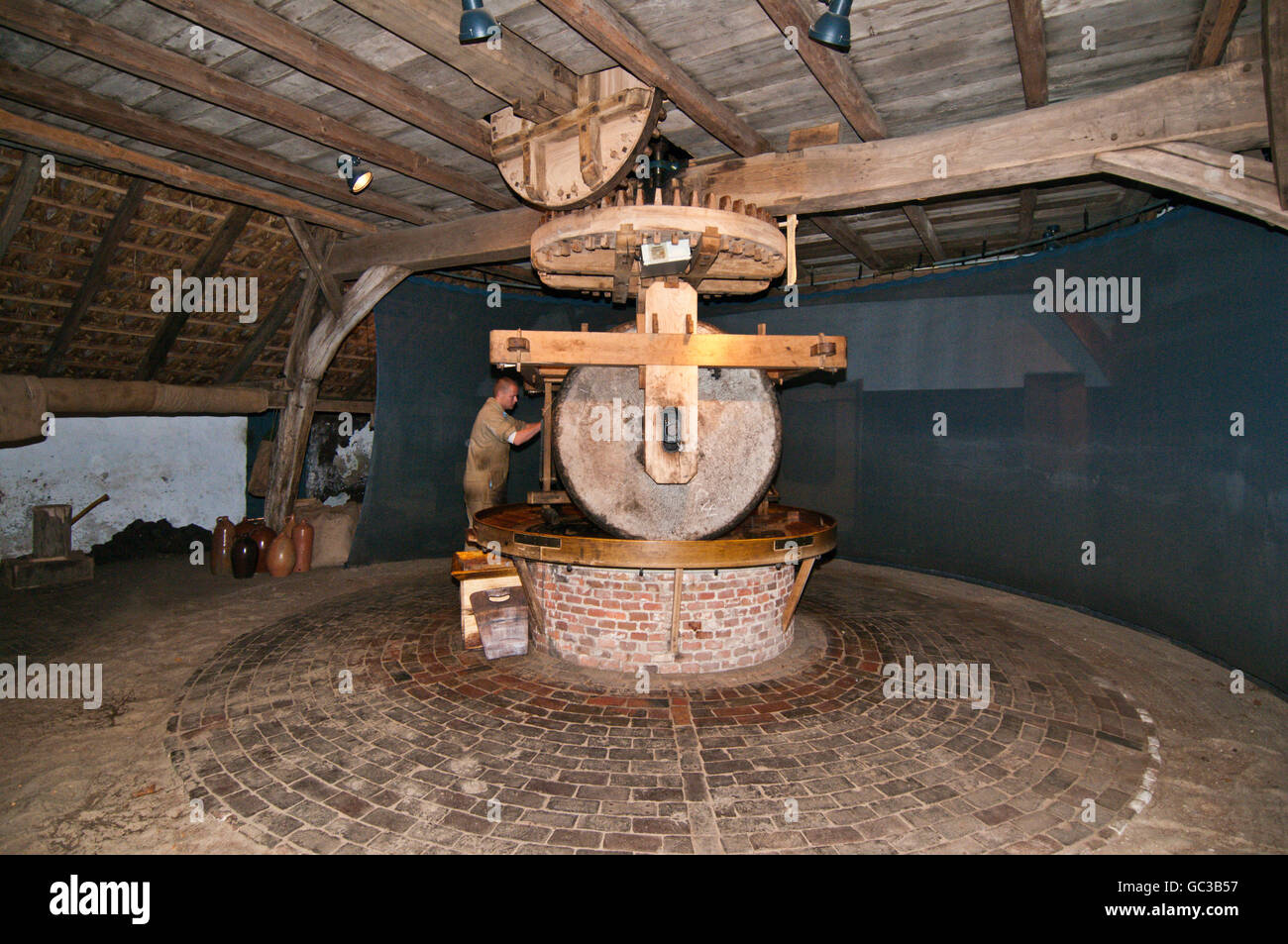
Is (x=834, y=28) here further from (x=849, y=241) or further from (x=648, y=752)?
(x=849, y=241)

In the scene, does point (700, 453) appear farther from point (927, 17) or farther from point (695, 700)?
point (927, 17)

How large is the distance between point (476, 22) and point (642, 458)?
10.0 ft

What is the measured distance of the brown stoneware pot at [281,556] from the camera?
27.5 feet

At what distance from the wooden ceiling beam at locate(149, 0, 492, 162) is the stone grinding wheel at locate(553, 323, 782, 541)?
2.18 metres

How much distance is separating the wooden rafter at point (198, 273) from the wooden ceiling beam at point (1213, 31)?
8642 millimetres

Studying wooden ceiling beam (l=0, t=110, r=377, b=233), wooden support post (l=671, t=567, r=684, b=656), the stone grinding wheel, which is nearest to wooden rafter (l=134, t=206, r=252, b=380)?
wooden ceiling beam (l=0, t=110, r=377, b=233)

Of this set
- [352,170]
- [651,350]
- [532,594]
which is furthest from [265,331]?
[651,350]

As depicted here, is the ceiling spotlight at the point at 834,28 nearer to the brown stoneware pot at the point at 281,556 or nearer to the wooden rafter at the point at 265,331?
the wooden rafter at the point at 265,331

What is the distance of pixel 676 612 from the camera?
5.20 metres

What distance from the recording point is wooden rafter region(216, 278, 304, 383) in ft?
29.0

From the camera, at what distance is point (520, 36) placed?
4363 mm

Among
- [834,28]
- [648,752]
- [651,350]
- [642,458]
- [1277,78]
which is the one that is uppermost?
[834,28]

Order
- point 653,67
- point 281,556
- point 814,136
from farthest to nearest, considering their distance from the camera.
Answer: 1. point 281,556
2. point 814,136
3. point 653,67

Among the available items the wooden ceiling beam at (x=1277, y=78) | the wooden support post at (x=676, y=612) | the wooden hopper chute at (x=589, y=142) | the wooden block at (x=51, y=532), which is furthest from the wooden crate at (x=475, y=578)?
the wooden ceiling beam at (x=1277, y=78)
